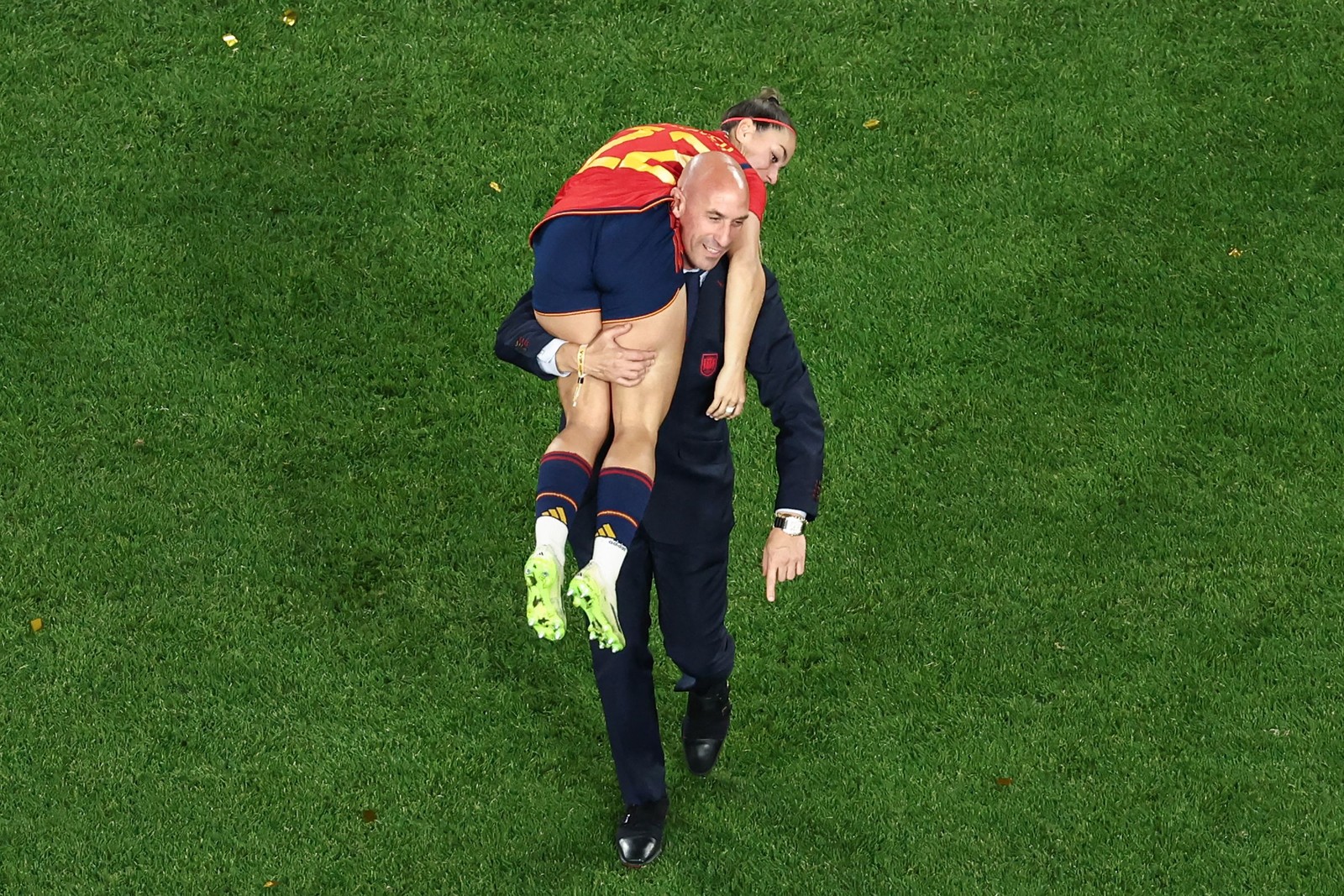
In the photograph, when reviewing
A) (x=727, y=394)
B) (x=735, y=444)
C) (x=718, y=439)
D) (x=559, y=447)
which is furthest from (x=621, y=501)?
(x=735, y=444)

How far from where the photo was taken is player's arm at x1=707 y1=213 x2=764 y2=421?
648 cm

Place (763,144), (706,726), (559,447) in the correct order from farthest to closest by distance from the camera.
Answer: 1. (706,726)
2. (763,144)
3. (559,447)

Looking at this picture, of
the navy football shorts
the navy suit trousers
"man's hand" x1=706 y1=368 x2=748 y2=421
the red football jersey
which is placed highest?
the red football jersey

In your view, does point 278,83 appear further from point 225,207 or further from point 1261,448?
point 1261,448

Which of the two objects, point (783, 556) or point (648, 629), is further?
point (648, 629)

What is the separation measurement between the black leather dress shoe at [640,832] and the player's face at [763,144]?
9.26ft

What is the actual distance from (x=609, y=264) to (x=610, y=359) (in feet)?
1.19

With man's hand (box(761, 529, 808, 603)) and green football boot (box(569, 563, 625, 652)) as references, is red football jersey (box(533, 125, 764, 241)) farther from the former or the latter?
man's hand (box(761, 529, 808, 603))

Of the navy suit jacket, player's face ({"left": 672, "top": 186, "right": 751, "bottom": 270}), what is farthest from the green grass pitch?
player's face ({"left": 672, "top": 186, "right": 751, "bottom": 270})

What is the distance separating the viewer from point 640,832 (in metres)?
7.51

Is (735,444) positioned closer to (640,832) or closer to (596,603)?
(640,832)

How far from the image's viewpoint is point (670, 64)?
11.0 m

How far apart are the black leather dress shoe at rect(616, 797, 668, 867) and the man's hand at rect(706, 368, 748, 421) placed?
6.44 feet

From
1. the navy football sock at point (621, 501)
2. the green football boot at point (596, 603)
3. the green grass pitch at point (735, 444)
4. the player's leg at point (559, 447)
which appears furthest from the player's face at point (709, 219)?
the green grass pitch at point (735, 444)
